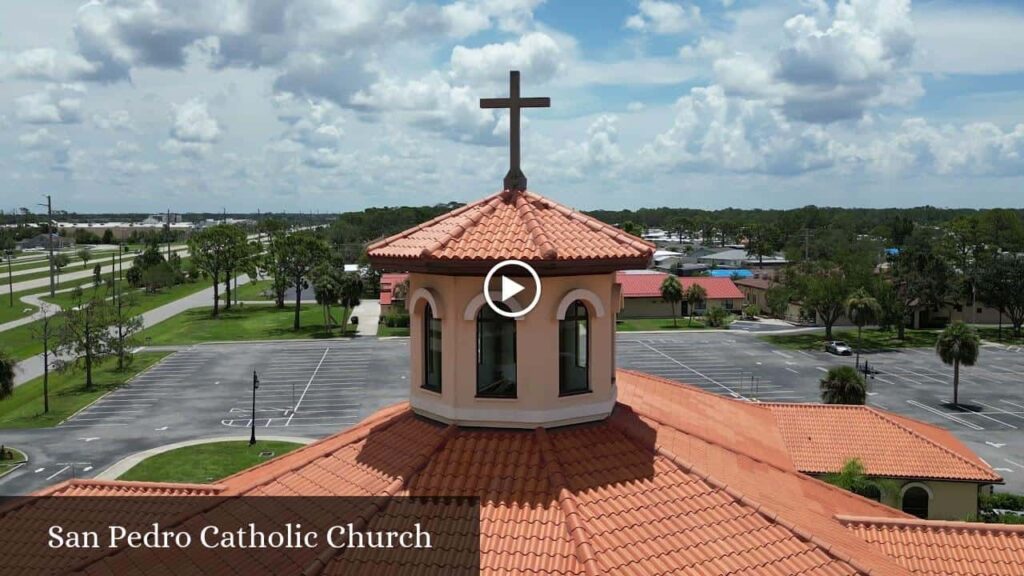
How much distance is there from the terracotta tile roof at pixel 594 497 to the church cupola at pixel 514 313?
42 cm

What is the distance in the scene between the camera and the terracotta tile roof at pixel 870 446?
22016 mm

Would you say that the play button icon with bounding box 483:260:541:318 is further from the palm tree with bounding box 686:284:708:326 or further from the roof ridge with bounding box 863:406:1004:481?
the palm tree with bounding box 686:284:708:326

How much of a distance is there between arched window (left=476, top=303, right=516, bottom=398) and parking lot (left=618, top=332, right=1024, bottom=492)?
33.0 meters

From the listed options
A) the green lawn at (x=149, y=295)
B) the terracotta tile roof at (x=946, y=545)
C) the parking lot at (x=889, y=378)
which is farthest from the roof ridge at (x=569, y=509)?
the green lawn at (x=149, y=295)

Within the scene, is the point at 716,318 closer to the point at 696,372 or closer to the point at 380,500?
the point at 696,372

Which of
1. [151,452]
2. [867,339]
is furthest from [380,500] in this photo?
[867,339]

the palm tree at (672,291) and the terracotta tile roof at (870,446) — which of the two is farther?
the palm tree at (672,291)

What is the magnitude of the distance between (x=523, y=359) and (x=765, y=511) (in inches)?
148

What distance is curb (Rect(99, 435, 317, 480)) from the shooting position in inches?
1344

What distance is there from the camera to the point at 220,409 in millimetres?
45969

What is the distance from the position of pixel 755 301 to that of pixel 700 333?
22743 mm

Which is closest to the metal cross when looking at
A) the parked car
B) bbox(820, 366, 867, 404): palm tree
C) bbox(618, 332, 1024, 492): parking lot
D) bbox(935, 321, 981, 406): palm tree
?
bbox(820, 366, 867, 404): palm tree

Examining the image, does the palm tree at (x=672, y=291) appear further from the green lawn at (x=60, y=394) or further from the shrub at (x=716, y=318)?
the green lawn at (x=60, y=394)

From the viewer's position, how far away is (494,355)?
35.0 ft
